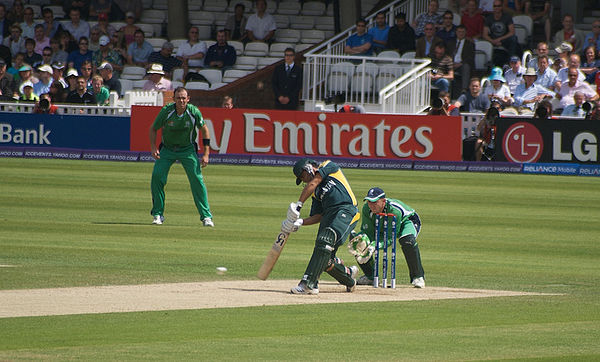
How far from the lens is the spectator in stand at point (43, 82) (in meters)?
28.2

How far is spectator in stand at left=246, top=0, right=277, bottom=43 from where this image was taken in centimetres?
3130

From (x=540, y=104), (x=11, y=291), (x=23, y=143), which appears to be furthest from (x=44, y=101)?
(x=11, y=291)

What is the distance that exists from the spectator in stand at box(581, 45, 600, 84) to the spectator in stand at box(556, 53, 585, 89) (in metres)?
0.30

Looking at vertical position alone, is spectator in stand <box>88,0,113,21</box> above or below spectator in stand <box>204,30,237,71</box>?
above

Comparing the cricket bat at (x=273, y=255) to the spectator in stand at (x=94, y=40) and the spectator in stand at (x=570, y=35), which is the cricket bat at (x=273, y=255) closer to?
the spectator in stand at (x=570, y=35)

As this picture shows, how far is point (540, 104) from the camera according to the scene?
23734 millimetres

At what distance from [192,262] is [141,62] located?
18199 millimetres

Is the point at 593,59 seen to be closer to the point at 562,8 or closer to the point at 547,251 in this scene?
the point at 562,8

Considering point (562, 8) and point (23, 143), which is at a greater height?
point (562, 8)

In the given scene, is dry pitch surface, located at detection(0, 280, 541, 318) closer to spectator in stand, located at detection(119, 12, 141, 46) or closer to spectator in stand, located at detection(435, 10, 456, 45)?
spectator in stand, located at detection(435, 10, 456, 45)

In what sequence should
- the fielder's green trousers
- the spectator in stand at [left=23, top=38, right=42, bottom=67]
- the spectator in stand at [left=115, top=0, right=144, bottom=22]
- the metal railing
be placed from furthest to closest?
the spectator in stand at [left=115, top=0, right=144, bottom=22], the spectator in stand at [left=23, top=38, right=42, bottom=67], the metal railing, the fielder's green trousers

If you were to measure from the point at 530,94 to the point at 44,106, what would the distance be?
1158 cm

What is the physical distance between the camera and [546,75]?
25500mm

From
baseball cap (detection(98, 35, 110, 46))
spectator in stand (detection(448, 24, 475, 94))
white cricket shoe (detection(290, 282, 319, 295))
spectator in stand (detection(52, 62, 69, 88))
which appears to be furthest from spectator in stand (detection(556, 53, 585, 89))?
white cricket shoe (detection(290, 282, 319, 295))
